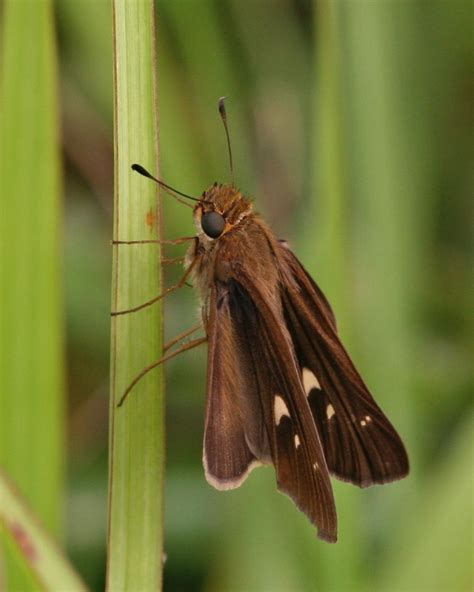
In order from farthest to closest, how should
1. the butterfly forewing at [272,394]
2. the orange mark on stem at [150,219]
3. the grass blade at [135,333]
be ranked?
the butterfly forewing at [272,394], the orange mark on stem at [150,219], the grass blade at [135,333]

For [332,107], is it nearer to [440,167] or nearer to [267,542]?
[440,167]

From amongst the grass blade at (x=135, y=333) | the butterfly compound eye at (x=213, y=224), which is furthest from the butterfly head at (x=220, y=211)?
the grass blade at (x=135, y=333)

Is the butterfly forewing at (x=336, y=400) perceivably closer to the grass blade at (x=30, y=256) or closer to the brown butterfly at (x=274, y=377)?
the brown butterfly at (x=274, y=377)

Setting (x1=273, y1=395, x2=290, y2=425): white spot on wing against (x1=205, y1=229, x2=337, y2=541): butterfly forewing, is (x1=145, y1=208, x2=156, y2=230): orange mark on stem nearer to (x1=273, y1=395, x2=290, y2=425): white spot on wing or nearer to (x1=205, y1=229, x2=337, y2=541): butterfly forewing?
(x1=205, y1=229, x2=337, y2=541): butterfly forewing

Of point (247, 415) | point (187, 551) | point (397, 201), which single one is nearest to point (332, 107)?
point (397, 201)

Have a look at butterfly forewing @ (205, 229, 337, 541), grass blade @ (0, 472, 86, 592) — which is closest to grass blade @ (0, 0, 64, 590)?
butterfly forewing @ (205, 229, 337, 541)

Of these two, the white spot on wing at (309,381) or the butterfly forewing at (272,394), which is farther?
the white spot on wing at (309,381)
